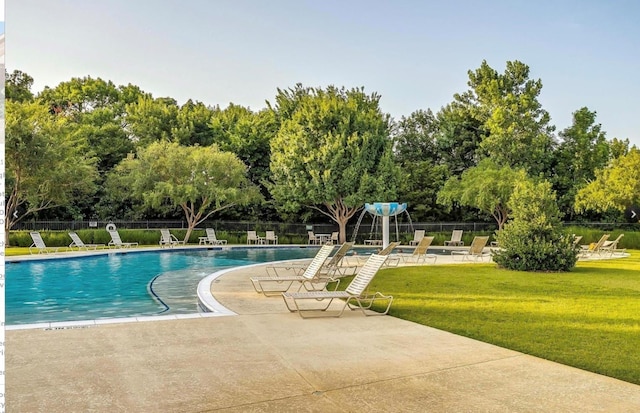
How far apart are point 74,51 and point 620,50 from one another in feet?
74.5

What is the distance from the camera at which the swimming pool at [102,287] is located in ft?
31.7

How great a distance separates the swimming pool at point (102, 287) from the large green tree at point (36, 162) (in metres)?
6.39

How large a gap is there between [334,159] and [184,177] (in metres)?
8.55

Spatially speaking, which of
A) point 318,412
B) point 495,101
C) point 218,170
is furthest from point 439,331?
point 495,101

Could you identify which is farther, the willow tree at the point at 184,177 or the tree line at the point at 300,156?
the willow tree at the point at 184,177

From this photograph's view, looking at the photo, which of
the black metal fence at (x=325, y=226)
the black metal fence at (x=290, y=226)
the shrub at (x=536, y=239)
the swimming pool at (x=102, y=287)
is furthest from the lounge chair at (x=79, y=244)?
the shrub at (x=536, y=239)

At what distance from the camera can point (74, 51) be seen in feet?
61.0

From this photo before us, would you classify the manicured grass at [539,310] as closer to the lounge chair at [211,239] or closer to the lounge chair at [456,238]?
the lounge chair at [456,238]

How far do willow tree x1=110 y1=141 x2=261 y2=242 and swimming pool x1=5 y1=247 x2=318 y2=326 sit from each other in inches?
288

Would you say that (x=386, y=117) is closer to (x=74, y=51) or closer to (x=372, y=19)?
(x=372, y=19)

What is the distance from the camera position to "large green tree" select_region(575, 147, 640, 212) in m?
28.8

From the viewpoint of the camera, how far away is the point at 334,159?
3073 centimetres

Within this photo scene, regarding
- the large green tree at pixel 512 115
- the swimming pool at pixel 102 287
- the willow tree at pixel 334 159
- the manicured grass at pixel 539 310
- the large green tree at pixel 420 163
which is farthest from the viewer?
the large green tree at pixel 512 115

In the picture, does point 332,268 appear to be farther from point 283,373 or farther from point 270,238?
point 270,238
